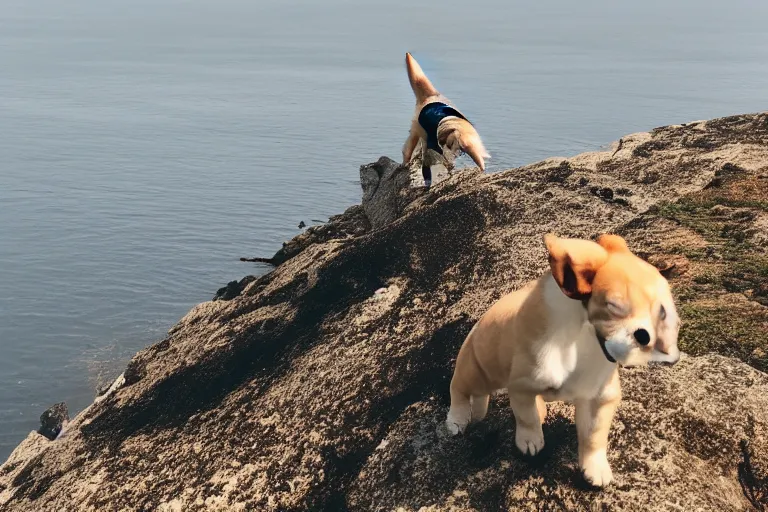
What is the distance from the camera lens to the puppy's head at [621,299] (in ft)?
13.3

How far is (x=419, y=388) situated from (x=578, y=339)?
2561 millimetres

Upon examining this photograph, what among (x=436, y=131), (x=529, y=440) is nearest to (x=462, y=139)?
(x=436, y=131)

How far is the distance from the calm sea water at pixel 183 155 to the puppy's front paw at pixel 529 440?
9.38 metres

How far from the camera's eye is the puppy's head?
405cm

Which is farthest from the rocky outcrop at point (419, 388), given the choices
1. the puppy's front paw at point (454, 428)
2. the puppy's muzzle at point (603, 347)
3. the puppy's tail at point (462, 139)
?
the puppy's muzzle at point (603, 347)

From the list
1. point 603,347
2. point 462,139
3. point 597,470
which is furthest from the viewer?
point 462,139

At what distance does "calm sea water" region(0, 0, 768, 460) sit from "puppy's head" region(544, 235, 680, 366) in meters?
9.73

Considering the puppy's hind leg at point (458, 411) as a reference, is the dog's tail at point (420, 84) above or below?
→ above

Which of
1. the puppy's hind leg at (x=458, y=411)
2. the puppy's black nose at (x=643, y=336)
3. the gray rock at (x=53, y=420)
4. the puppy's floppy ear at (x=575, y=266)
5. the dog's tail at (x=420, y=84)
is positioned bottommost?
the gray rock at (x=53, y=420)

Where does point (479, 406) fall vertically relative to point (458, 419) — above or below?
above

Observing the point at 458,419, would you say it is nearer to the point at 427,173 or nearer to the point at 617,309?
the point at 617,309

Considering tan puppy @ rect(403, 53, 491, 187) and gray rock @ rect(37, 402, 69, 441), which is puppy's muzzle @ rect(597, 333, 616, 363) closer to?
tan puppy @ rect(403, 53, 491, 187)

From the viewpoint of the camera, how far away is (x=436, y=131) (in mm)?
10633

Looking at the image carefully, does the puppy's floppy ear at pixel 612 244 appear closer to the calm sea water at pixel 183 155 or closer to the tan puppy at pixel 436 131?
the tan puppy at pixel 436 131
